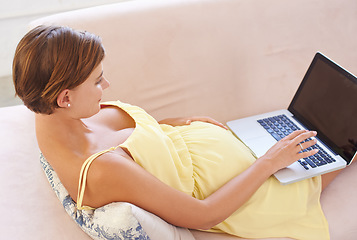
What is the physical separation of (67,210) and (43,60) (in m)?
0.47

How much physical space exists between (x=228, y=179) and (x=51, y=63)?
0.68m

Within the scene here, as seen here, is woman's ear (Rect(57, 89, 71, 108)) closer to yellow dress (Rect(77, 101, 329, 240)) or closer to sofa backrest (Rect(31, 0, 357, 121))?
yellow dress (Rect(77, 101, 329, 240))

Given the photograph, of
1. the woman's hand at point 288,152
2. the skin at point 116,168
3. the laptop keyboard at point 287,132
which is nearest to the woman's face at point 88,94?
the skin at point 116,168

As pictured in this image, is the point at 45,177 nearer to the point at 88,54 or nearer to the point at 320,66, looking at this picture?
the point at 88,54

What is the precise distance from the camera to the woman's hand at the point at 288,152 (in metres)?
1.33

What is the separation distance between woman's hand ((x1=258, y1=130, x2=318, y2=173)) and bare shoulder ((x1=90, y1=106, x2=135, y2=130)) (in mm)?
482

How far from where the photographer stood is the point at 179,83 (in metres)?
1.69

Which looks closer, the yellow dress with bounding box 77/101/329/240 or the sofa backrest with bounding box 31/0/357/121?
the yellow dress with bounding box 77/101/329/240

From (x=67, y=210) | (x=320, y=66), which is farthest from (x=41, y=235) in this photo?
(x=320, y=66)

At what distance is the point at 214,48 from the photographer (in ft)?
5.57

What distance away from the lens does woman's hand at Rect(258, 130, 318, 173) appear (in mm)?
1335

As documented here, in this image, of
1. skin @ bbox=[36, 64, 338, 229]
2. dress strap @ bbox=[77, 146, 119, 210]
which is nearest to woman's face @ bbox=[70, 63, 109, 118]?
skin @ bbox=[36, 64, 338, 229]

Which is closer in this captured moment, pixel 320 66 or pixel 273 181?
pixel 273 181

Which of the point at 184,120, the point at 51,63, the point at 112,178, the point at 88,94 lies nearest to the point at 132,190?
the point at 112,178
